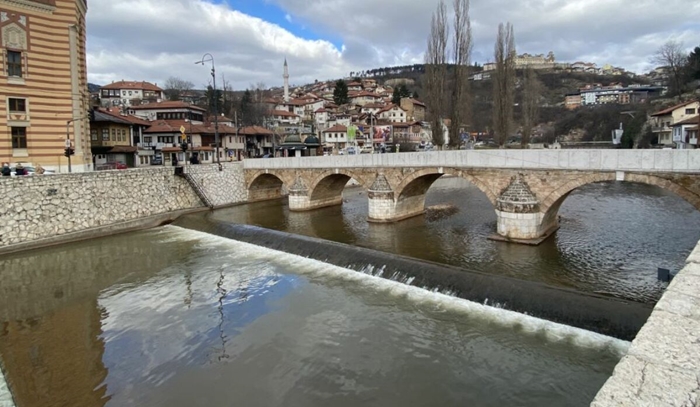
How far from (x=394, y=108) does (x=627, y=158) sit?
2812 inches

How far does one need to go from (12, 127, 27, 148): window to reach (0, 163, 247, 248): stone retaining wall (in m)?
5.14

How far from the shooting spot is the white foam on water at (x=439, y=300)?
9.24 m

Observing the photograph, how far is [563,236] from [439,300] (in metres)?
9.10

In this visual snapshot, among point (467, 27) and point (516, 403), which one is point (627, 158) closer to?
point (516, 403)

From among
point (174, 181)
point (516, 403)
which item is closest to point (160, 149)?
point (174, 181)

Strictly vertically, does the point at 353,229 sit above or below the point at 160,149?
below

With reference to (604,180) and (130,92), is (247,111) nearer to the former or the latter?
(130,92)

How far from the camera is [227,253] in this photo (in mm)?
17984

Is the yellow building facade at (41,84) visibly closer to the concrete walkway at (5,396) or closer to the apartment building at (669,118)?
the concrete walkway at (5,396)

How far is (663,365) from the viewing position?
3164 mm

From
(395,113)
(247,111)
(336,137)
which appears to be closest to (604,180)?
(336,137)

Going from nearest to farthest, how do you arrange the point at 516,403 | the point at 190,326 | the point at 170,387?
the point at 516,403
the point at 170,387
the point at 190,326

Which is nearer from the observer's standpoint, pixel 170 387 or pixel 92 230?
pixel 170 387

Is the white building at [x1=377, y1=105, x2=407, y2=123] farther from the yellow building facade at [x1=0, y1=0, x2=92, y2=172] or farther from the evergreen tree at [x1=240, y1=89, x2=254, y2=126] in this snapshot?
the yellow building facade at [x1=0, y1=0, x2=92, y2=172]
